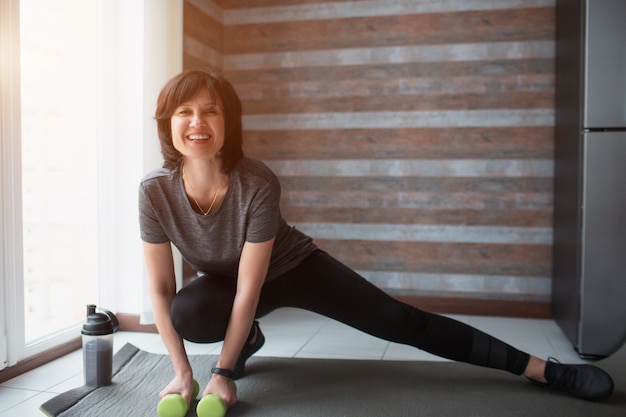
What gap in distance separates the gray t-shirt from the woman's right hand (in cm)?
35

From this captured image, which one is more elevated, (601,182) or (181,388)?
(601,182)

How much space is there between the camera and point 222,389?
68.4 inches

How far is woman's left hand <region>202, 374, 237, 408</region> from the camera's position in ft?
5.66

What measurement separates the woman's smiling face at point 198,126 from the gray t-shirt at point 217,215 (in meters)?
0.13

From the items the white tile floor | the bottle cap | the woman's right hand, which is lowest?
the white tile floor

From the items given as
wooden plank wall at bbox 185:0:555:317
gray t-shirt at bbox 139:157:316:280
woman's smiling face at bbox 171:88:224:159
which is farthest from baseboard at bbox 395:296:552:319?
woman's smiling face at bbox 171:88:224:159

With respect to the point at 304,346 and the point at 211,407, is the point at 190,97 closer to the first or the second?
the point at 211,407

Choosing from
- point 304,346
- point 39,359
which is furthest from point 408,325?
point 39,359

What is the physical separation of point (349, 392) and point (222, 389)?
42 cm

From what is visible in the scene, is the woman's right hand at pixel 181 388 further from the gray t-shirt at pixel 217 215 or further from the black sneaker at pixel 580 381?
the black sneaker at pixel 580 381

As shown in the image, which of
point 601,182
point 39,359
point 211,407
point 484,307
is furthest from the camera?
point 484,307

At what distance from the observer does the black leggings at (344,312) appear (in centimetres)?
→ 186

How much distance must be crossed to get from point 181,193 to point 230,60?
1819 mm

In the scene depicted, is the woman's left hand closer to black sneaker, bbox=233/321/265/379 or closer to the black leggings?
the black leggings
